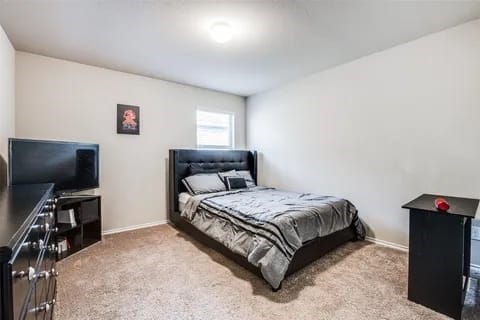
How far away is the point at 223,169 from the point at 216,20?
2627 millimetres

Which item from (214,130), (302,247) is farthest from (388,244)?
(214,130)

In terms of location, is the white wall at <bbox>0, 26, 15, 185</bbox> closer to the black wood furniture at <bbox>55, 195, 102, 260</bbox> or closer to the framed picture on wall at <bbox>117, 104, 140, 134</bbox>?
the black wood furniture at <bbox>55, 195, 102, 260</bbox>

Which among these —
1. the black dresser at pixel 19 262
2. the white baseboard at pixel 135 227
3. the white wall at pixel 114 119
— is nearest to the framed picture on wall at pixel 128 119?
the white wall at pixel 114 119

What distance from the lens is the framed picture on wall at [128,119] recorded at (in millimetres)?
3646

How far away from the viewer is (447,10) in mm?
2205

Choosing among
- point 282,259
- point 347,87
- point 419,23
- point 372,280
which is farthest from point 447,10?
point 282,259

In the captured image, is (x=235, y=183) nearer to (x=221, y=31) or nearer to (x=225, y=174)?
(x=225, y=174)

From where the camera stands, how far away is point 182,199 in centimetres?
369

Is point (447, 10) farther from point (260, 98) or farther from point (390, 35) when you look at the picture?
point (260, 98)

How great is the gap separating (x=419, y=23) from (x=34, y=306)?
12.0 feet

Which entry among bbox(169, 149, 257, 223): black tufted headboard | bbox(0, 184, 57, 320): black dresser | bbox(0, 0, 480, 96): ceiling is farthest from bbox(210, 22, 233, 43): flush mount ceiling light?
bbox(0, 184, 57, 320): black dresser

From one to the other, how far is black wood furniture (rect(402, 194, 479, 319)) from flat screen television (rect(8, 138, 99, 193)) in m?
3.58

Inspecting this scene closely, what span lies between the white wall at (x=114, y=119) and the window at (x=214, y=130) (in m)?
0.19

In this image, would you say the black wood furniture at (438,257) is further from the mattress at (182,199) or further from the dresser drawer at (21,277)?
the mattress at (182,199)
